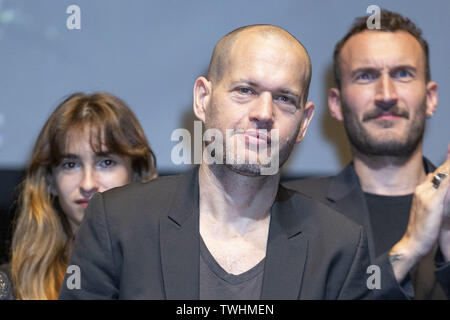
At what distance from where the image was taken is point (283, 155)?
1.88 meters

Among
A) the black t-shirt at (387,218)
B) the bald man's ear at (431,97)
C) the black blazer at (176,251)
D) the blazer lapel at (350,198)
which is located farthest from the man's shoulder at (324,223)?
the bald man's ear at (431,97)

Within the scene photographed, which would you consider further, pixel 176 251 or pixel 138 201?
pixel 138 201

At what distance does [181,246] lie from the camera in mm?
1828

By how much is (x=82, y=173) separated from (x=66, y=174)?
3.1 inches

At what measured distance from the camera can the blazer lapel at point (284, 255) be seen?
179 cm

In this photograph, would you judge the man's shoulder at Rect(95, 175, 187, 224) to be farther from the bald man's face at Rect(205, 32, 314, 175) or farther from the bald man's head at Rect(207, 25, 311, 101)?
the bald man's head at Rect(207, 25, 311, 101)

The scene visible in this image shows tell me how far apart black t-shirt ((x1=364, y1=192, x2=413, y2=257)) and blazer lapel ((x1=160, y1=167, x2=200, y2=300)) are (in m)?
1.09

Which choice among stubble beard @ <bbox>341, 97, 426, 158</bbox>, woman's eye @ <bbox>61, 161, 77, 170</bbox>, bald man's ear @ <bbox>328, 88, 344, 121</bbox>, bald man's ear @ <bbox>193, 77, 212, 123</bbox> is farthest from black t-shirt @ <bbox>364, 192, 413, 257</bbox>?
woman's eye @ <bbox>61, 161, 77, 170</bbox>

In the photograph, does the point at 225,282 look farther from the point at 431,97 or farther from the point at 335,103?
the point at 431,97

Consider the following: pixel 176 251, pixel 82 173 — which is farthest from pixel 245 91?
pixel 82 173

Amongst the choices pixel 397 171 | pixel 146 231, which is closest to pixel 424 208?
pixel 397 171

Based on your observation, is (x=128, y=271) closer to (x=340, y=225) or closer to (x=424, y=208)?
(x=340, y=225)

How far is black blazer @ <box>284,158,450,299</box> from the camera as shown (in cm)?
254
